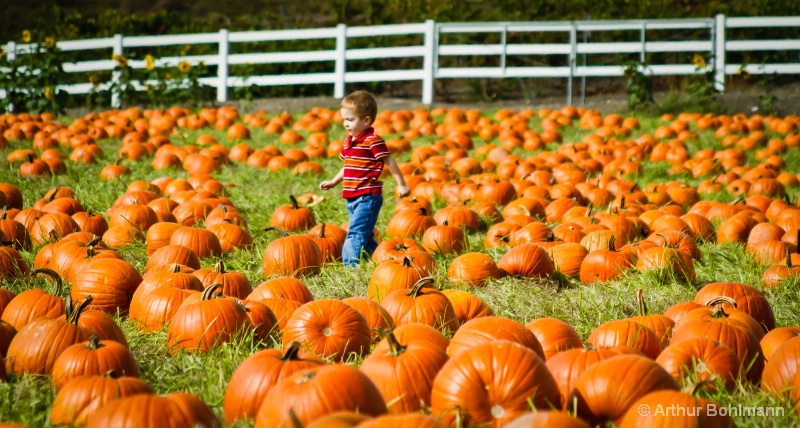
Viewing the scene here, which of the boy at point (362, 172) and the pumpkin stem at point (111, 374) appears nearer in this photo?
the pumpkin stem at point (111, 374)

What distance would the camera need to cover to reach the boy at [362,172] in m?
5.32

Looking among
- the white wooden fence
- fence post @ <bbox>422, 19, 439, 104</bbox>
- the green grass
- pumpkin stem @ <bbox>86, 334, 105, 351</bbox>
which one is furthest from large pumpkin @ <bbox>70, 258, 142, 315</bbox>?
fence post @ <bbox>422, 19, 439, 104</bbox>

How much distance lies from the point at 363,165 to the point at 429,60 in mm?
11046

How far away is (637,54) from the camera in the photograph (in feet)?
61.0

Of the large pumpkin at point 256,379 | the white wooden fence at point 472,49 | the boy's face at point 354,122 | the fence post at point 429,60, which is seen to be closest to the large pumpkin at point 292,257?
the boy's face at point 354,122

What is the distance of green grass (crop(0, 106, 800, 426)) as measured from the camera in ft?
→ 9.39

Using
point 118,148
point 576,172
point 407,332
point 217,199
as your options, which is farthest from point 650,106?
point 407,332

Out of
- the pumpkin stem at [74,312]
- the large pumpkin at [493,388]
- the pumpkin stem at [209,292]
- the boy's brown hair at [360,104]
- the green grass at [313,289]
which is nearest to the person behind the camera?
the large pumpkin at [493,388]

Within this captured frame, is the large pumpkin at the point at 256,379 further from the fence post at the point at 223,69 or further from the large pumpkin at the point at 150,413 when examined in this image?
the fence post at the point at 223,69

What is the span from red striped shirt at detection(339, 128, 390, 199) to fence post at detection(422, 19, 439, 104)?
35.1ft

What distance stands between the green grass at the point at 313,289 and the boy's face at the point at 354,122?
89 centimetres

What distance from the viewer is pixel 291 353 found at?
8.67 feet

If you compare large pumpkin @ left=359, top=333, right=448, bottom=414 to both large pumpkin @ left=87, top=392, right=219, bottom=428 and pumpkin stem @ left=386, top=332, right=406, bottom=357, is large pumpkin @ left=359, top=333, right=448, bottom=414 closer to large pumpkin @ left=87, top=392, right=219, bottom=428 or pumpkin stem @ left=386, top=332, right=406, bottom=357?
pumpkin stem @ left=386, top=332, right=406, bottom=357

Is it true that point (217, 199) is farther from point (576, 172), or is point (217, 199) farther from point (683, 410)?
point (683, 410)
